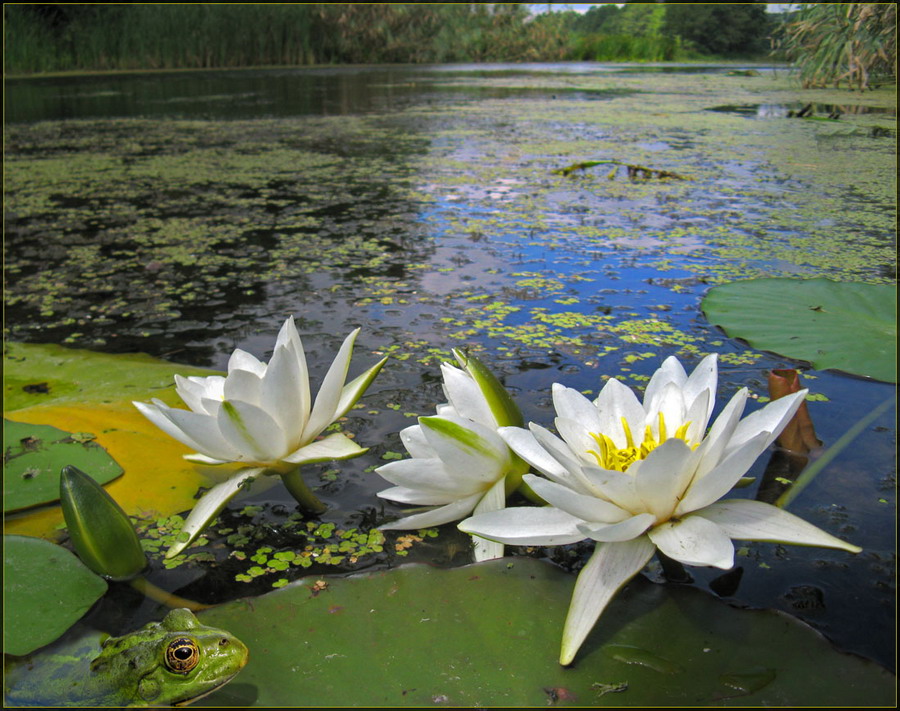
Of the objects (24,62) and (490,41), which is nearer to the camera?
(24,62)

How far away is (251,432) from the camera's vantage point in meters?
0.88

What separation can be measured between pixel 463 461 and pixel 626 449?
0.20 metres

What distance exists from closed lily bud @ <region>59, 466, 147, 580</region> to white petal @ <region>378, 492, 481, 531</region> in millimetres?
347

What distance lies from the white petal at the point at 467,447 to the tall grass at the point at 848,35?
4.74 metres

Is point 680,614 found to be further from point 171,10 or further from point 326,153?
point 171,10

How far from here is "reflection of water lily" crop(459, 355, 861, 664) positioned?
2.21ft

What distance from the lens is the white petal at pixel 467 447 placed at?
2.66 ft

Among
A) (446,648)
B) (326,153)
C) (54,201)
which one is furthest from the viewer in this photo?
(326,153)

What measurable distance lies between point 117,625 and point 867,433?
3.98ft

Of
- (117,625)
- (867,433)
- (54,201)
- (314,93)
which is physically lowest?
(117,625)

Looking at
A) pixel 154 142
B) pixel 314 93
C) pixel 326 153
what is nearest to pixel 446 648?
pixel 326 153

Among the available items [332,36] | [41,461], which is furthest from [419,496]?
[332,36]

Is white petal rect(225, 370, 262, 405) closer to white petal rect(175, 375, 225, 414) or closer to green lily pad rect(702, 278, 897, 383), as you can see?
white petal rect(175, 375, 225, 414)

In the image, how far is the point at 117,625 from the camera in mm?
835
